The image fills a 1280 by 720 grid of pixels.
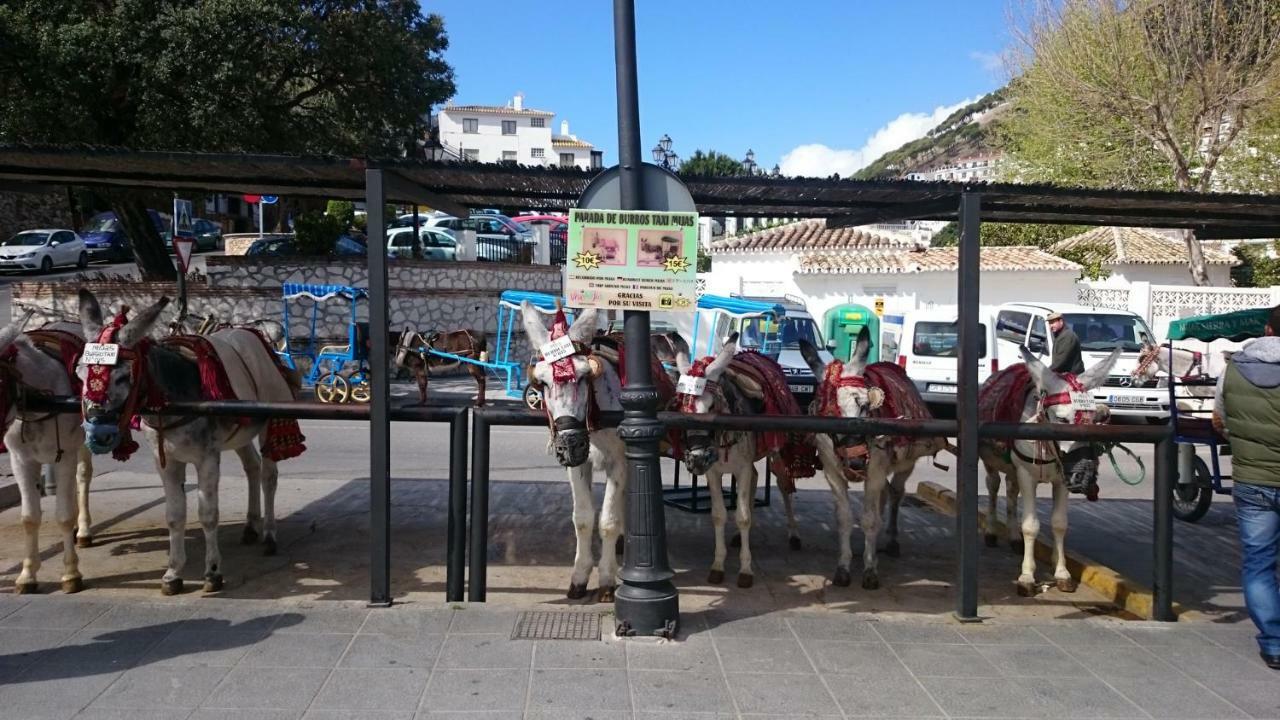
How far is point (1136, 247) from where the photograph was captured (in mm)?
26719

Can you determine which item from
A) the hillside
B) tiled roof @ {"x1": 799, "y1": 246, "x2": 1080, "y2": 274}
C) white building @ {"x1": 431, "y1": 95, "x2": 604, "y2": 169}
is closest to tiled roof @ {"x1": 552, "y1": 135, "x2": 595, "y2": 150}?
white building @ {"x1": 431, "y1": 95, "x2": 604, "y2": 169}

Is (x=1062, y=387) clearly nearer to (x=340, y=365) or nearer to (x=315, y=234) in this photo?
(x=340, y=365)

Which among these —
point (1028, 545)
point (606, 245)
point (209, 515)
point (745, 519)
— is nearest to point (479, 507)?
point (606, 245)

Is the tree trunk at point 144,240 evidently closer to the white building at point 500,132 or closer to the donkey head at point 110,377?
the donkey head at point 110,377

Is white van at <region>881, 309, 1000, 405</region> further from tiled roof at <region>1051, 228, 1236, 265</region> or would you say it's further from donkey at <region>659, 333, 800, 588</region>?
tiled roof at <region>1051, 228, 1236, 265</region>

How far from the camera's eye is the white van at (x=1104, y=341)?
13688mm

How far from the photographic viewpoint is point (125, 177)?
7.00m

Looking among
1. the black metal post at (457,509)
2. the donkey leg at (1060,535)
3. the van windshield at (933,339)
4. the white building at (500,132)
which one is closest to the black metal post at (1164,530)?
the donkey leg at (1060,535)

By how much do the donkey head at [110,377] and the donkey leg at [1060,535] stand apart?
6451 millimetres

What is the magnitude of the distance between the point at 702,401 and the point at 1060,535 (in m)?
3.12

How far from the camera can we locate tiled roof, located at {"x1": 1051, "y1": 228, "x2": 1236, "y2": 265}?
85.2ft

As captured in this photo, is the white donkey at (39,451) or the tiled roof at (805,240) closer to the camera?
the white donkey at (39,451)

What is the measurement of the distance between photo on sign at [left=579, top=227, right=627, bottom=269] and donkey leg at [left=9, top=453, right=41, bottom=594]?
4.20 meters

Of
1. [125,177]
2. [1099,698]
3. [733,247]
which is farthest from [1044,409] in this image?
[733,247]
